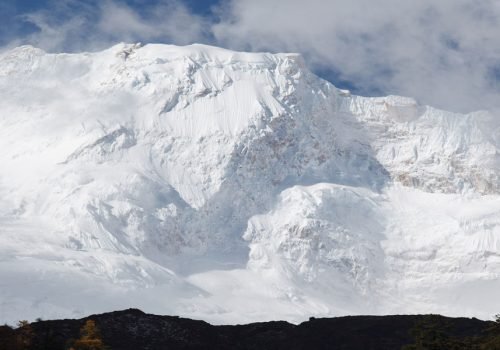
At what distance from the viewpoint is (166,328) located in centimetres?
12938

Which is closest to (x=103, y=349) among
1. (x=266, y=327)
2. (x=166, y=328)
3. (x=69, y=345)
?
(x=69, y=345)

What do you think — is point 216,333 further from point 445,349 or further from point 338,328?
point 445,349

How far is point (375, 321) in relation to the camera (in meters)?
141

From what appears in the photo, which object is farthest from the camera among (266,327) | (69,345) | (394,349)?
(266,327)

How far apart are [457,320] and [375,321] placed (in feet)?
31.3

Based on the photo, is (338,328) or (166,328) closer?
(166,328)

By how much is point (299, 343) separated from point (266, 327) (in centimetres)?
748

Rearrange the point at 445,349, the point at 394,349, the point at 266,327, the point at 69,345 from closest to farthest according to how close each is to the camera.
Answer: the point at 445,349
the point at 69,345
the point at 394,349
the point at 266,327

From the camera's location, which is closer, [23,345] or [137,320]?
[23,345]

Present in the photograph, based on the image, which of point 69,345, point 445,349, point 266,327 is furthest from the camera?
point 266,327

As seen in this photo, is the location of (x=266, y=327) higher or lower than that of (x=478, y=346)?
higher

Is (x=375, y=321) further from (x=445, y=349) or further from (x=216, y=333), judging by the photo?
(x=445, y=349)

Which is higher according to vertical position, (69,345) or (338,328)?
(338,328)

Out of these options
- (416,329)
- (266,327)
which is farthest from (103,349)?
(266,327)
